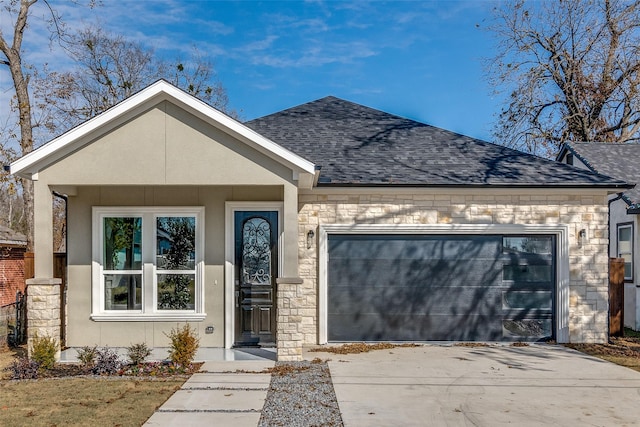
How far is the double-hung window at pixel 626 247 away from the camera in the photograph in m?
13.4

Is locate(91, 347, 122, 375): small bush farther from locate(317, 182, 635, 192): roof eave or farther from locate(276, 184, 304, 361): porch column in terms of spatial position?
locate(317, 182, 635, 192): roof eave

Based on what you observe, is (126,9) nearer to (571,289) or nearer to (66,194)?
(66,194)

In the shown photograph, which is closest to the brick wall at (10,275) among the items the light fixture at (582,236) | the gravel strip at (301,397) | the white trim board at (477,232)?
the white trim board at (477,232)

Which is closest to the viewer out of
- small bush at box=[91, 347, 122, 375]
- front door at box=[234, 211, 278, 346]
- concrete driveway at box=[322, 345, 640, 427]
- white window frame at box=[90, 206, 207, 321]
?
concrete driveway at box=[322, 345, 640, 427]

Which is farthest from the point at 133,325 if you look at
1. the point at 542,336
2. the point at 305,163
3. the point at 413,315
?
the point at 542,336

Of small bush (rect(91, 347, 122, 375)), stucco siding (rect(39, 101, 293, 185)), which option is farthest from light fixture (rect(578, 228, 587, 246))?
small bush (rect(91, 347, 122, 375))

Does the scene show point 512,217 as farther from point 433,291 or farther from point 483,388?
point 483,388

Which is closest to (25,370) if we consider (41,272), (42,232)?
(41,272)

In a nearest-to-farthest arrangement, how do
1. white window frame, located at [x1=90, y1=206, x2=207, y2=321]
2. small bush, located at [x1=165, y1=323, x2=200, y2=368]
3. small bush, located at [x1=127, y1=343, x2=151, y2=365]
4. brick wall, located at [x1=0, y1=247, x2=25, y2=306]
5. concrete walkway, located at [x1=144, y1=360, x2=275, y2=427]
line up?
concrete walkway, located at [x1=144, y1=360, x2=275, y2=427] → small bush, located at [x1=165, y1=323, x2=200, y2=368] → small bush, located at [x1=127, y1=343, x2=151, y2=365] → white window frame, located at [x1=90, y1=206, x2=207, y2=321] → brick wall, located at [x1=0, y1=247, x2=25, y2=306]

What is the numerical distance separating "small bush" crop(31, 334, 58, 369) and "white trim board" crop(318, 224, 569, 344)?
4627 millimetres

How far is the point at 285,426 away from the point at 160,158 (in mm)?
4794

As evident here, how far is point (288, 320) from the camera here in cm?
906

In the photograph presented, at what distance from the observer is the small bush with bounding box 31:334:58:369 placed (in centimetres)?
856

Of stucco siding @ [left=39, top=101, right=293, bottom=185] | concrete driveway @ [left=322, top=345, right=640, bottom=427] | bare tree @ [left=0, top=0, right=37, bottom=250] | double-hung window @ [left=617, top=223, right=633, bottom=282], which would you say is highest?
bare tree @ [left=0, top=0, right=37, bottom=250]
